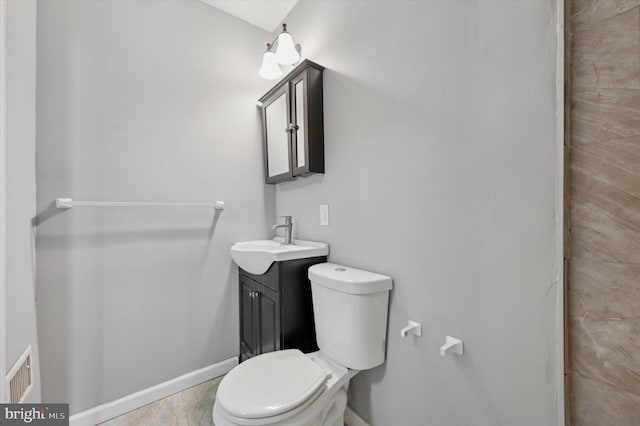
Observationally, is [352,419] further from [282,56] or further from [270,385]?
[282,56]

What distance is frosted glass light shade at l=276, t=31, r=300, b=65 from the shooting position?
149 centimetres

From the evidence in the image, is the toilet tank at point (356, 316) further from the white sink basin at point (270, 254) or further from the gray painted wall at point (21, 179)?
the gray painted wall at point (21, 179)

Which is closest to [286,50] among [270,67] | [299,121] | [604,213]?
[270,67]

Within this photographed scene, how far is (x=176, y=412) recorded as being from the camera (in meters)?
1.38

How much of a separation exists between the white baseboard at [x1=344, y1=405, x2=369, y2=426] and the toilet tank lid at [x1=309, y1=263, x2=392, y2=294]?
69 cm

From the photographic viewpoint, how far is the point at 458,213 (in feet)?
2.74

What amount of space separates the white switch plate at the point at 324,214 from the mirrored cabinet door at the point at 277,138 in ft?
1.01

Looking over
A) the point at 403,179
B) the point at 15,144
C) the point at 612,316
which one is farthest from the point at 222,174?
the point at 612,316

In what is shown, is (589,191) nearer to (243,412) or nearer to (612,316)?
(612,316)

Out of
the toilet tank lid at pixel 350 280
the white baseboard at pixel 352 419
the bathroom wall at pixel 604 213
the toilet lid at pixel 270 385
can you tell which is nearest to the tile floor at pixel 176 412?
the toilet lid at pixel 270 385

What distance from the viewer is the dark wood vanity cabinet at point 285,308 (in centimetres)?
126

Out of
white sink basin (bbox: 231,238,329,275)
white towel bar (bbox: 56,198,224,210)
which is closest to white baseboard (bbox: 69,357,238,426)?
white sink basin (bbox: 231,238,329,275)

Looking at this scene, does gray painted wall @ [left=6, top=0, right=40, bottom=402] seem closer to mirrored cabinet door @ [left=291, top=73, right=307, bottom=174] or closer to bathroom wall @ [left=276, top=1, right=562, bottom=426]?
mirrored cabinet door @ [left=291, top=73, right=307, bottom=174]

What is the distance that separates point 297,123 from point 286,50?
1.44ft
